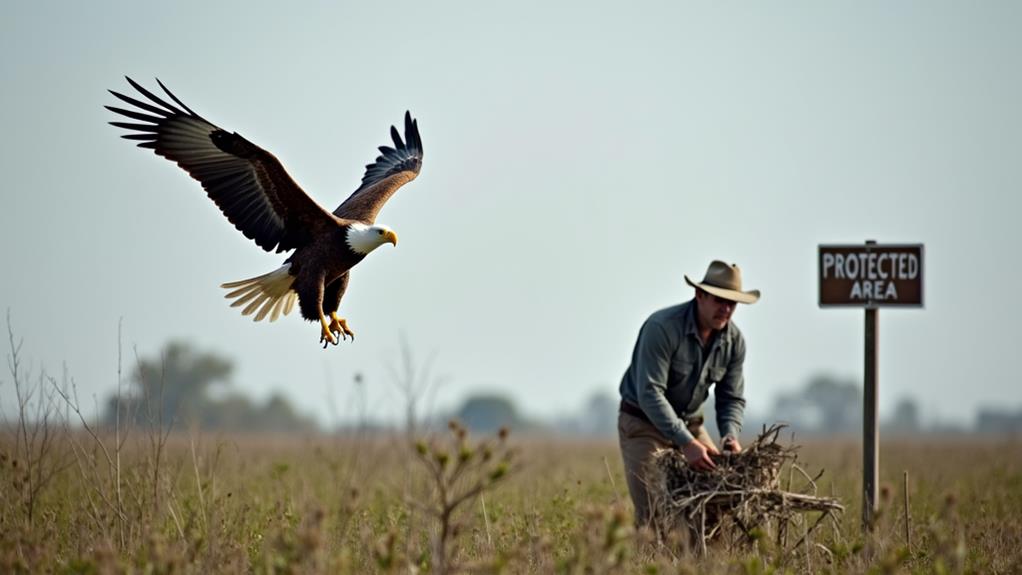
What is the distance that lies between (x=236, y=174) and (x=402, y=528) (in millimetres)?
3182

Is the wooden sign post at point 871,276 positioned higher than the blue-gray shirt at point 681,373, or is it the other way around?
the wooden sign post at point 871,276

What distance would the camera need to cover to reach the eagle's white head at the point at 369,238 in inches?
348

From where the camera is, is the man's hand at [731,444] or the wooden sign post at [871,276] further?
the wooden sign post at [871,276]

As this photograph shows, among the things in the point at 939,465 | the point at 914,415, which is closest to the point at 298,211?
the point at 939,465

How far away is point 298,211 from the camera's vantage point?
9219 millimetres

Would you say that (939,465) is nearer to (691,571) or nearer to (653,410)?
(653,410)

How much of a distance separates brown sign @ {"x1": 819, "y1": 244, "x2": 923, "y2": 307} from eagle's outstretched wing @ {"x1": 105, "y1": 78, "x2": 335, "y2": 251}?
12.3 feet

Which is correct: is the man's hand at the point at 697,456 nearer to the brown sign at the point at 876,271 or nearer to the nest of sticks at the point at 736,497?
the nest of sticks at the point at 736,497

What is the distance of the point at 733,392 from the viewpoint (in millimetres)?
8109

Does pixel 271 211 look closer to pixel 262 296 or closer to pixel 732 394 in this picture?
pixel 262 296

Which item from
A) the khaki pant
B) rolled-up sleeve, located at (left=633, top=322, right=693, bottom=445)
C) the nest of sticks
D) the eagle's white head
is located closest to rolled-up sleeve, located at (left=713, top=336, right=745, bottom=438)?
the khaki pant

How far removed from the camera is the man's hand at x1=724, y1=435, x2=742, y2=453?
24.7 feet

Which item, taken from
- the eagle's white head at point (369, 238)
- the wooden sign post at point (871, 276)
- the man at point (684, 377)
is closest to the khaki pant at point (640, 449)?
the man at point (684, 377)

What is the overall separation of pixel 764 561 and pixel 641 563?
691 mm
